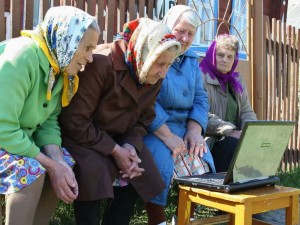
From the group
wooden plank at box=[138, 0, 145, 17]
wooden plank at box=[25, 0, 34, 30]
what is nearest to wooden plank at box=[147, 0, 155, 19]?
wooden plank at box=[138, 0, 145, 17]

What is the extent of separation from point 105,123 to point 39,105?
0.48m

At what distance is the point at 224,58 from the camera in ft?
12.2

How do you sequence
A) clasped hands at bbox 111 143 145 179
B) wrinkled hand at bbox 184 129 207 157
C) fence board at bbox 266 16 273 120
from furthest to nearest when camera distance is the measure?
1. fence board at bbox 266 16 273 120
2. wrinkled hand at bbox 184 129 207 157
3. clasped hands at bbox 111 143 145 179

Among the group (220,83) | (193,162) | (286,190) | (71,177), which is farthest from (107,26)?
(286,190)

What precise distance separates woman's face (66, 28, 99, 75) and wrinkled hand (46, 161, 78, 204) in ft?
1.59

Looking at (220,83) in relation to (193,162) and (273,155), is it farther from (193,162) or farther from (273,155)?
(273,155)

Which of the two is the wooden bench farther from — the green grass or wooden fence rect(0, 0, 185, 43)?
wooden fence rect(0, 0, 185, 43)

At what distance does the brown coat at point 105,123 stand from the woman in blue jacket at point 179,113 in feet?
0.67

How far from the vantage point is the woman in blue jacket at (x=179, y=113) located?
290 centimetres

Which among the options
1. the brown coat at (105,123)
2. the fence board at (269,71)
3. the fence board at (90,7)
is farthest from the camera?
the fence board at (269,71)

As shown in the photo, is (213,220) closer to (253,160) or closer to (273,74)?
(253,160)

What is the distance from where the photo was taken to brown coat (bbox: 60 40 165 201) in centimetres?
242

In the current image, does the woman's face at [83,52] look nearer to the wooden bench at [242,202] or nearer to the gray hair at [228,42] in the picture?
the wooden bench at [242,202]

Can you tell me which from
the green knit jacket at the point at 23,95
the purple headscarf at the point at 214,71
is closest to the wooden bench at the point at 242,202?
the green knit jacket at the point at 23,95
